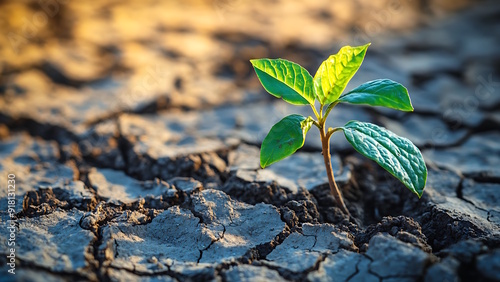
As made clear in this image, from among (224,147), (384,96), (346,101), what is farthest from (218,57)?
(384,96)

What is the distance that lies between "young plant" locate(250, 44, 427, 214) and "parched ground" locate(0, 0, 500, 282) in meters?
0.27

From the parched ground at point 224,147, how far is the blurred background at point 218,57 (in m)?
0.01

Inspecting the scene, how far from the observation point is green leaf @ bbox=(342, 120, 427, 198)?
51.5 inches

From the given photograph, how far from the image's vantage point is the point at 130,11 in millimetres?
3729

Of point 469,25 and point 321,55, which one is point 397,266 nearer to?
point 321,55

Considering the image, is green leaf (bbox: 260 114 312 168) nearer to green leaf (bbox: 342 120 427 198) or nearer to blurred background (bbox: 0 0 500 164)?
green leaf (bbox: 342 120 427 198)

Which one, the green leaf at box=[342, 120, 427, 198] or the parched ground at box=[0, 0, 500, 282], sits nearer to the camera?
the green leaf at box=[342, 120, 427, 198]

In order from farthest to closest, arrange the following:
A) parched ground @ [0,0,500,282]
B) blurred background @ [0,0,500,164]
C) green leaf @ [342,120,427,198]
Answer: blurred background @ [0,0,500,164] < parched ground @ [0,0,500,282] < green leaf @ [342,120,427,198]

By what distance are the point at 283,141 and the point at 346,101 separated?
0.89 feet

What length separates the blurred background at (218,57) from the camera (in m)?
2.59

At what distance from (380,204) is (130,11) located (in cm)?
292

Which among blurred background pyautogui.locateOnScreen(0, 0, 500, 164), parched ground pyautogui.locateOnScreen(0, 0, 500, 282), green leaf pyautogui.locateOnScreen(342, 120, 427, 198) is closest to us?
green leaf pyautogui.locateOnScreen(342, 120, 427, 198)

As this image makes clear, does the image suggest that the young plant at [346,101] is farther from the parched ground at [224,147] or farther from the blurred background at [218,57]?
the blurred background at [218,57]

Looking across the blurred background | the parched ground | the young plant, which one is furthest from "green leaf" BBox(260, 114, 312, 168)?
the blurred background
